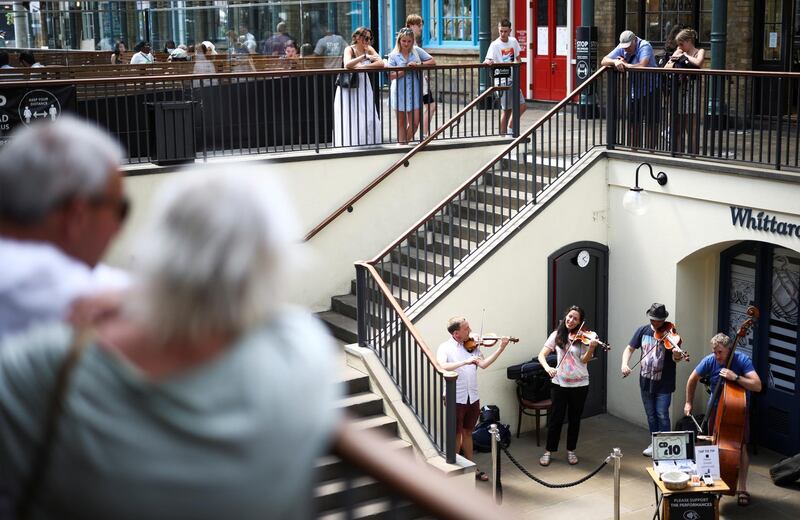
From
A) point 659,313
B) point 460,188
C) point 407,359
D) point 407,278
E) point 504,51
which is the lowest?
point 407,359

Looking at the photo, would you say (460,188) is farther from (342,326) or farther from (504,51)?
(504,51)

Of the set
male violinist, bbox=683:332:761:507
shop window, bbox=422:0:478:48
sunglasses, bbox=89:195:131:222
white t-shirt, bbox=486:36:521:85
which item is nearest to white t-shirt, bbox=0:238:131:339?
sunglasses, bbox=89:195:131:222

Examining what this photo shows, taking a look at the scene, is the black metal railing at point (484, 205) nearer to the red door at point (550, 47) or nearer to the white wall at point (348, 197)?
the white wall at point (348, 197)

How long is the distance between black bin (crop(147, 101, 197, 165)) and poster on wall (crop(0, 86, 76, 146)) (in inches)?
36.6

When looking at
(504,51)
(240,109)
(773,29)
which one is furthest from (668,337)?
(773,29)

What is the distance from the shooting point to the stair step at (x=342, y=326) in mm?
12703

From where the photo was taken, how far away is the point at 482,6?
2012 centimetres

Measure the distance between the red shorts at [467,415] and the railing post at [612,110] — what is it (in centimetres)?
405

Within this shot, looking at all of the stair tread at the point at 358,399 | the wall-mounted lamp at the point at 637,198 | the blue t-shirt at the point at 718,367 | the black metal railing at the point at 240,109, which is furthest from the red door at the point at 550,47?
the stair tread at the point at 358,399

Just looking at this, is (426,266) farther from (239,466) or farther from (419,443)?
(239,466)

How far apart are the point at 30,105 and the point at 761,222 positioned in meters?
7.96

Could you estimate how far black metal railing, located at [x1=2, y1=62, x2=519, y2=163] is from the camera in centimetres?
1274

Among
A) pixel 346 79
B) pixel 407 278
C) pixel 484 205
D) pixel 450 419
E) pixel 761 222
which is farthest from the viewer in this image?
pixel 346 79

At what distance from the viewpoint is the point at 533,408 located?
41.2 ft
